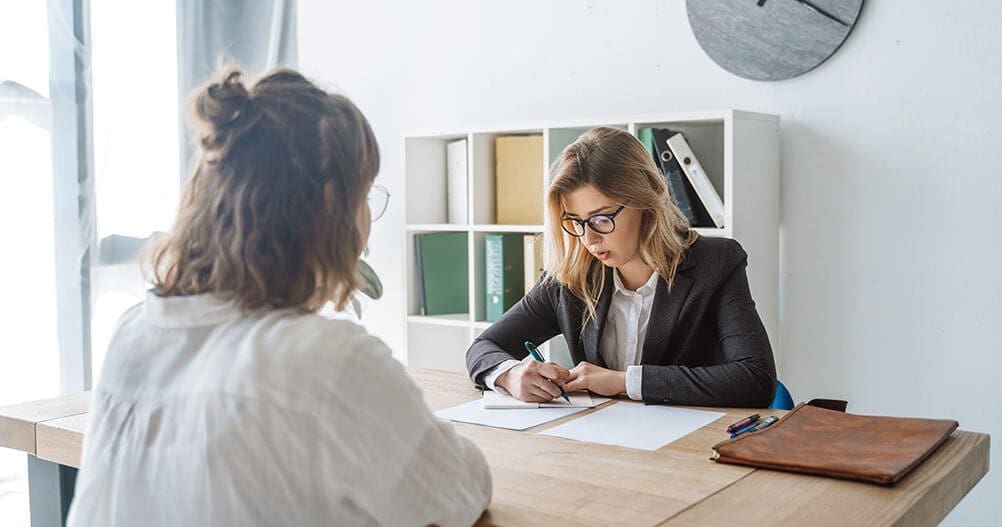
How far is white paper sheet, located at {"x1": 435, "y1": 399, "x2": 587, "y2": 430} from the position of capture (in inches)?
65.5

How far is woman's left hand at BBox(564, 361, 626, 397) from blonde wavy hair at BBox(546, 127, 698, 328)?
12.0 inches

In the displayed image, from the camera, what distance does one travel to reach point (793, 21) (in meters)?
2.67

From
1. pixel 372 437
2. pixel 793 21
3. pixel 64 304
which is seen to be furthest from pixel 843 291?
pixel 64 304

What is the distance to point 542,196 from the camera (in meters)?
3.02

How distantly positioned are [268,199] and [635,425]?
0.85 m

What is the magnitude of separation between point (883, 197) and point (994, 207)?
28 cm

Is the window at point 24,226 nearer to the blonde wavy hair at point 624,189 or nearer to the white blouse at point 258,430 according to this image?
the blonde wavy hair at point 624,189

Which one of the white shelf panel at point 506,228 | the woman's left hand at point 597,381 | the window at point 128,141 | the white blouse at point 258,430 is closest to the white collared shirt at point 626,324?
the woman's left hand at point 597,381

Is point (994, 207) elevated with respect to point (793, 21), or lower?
lower

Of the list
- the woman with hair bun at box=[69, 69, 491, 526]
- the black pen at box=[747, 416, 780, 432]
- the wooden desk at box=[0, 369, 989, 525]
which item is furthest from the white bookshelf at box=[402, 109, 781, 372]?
the woman with hair bun at box=[69, 69, 491, 526]

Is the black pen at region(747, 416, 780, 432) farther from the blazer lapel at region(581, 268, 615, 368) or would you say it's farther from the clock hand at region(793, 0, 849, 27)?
the clock hand at region(793, 0, 849, 27)

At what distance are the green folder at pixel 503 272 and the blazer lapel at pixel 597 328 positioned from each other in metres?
0.91

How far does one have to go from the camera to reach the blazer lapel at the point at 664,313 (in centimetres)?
205

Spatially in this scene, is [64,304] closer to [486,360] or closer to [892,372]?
[486,360]
